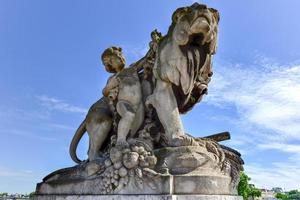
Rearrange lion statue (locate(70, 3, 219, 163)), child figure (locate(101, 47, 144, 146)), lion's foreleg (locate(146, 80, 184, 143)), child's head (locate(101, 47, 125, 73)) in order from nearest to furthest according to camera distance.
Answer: lion's foreleg (locate(146, 80, 184, 143)) < lion statue (locate(70, 3, 219, 163)) < child figure (locate(101, 47, 144, 146)) < child's head (locate(101, 47, 125, 73))

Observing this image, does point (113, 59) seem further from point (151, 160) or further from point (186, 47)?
point (151, 160)

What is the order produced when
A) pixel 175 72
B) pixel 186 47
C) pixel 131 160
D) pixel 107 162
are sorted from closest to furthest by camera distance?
Answer: pixel 131 160 → pixel 107 162 → pixel 175 72 → pixel 186 47

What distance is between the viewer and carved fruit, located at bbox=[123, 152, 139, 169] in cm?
593

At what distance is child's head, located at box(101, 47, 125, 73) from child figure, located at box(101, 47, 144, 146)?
234 mm

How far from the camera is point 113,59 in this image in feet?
25.3

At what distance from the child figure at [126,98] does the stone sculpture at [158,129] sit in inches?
0.7

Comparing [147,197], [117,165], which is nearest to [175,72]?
[117,165]

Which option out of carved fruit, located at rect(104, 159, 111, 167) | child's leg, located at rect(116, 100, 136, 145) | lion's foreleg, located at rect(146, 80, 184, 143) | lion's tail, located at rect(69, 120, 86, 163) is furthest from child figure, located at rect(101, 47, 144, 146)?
lion's tail, located at rect(69, 120, 86, 163)

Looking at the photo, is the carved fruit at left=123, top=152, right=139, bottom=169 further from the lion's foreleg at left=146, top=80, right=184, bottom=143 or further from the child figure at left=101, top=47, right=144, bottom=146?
the lion's foreleg at left=146, top=80, right=184, bottom=143

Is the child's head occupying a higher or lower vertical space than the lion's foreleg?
higher

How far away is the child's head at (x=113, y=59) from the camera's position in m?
7.70

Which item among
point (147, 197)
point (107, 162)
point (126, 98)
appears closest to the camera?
point (147, 197)

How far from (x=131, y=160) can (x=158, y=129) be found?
1065 mm

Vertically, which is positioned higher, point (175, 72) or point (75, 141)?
point (175, 72)
